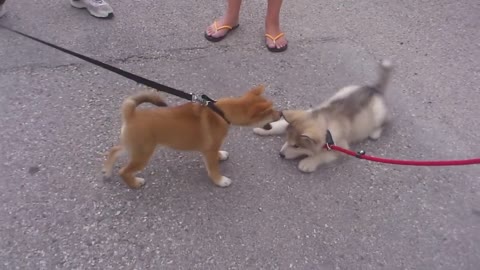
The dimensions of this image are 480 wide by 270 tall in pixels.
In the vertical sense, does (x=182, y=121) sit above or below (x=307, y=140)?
above

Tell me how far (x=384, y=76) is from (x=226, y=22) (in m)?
1.30

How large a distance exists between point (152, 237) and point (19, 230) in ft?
2.01

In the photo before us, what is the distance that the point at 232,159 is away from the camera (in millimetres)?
2523

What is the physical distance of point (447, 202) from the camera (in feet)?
7.92

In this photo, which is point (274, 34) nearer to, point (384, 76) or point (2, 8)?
point (384, 76)

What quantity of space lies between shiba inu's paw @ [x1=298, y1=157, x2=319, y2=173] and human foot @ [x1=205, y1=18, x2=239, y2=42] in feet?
4.39

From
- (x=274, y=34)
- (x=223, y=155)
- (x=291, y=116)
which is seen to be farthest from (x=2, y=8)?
(x=291, y=116)

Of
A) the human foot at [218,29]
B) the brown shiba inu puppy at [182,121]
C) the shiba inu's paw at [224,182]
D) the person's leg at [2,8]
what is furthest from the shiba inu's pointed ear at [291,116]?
the person's leg at [2,8]

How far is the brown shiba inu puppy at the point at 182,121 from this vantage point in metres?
1.98

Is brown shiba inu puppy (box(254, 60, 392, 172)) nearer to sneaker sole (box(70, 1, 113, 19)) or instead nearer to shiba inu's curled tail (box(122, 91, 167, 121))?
shiba inu's curled tail (box(122, 91, 167, 121))

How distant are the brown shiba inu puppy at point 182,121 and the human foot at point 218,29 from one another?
4.51 feet

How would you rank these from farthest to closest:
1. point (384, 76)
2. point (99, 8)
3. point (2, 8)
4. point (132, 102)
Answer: point (99, 8), point (2, 8), point (384, 76), point (132, 102)

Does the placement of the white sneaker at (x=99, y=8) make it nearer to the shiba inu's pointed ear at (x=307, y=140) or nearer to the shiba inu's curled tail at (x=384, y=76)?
the shiba inu's pointed ear at (x=307, y=140)

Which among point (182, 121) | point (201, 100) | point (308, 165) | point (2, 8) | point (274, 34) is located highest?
point (201, 100)
